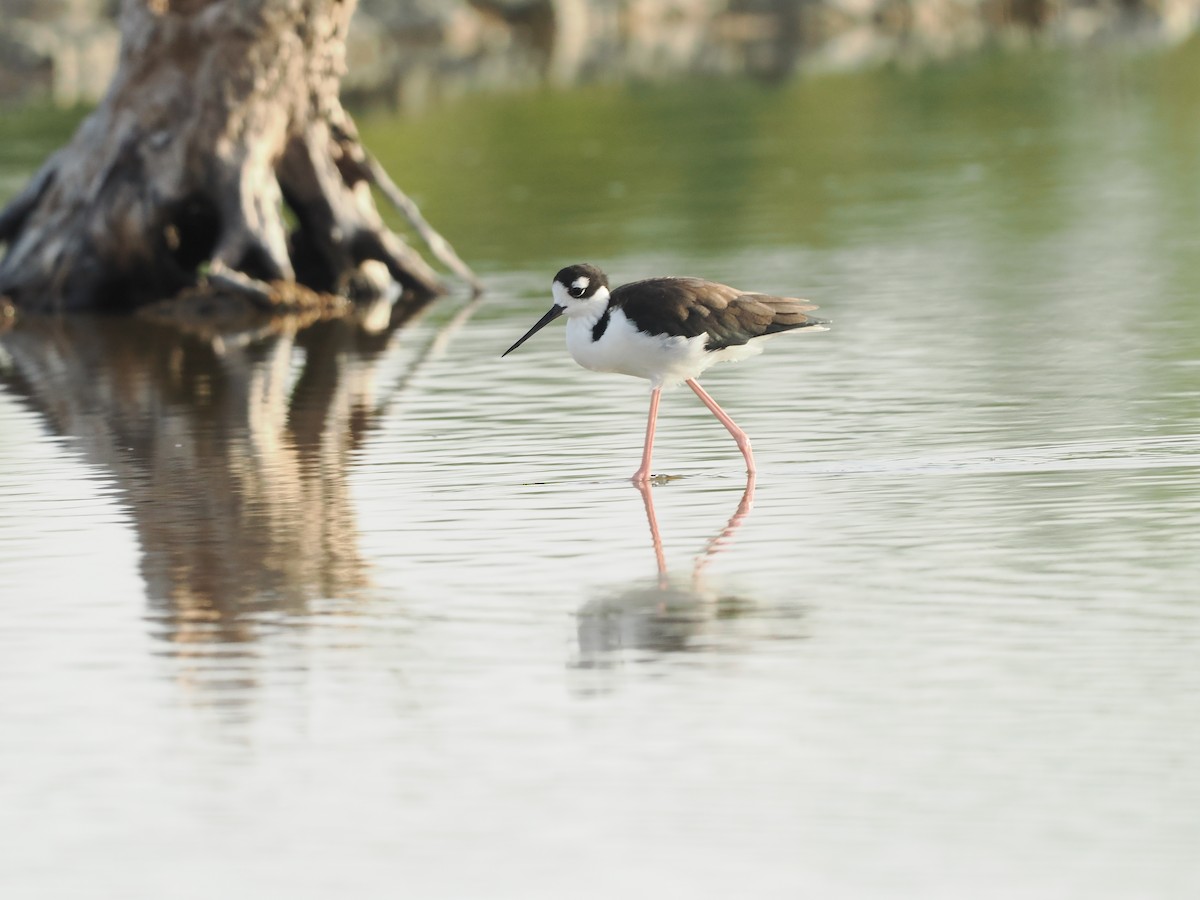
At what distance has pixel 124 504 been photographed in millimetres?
11234

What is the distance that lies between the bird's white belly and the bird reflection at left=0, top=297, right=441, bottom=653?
122cm

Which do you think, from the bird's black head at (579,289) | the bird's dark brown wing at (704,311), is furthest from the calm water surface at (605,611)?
the bird's black head at (579,289)

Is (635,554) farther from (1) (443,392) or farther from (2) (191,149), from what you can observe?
(2) (191,149)

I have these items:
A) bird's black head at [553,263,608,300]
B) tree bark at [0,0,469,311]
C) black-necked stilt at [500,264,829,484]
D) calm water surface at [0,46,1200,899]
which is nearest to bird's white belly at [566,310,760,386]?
black-necked stilt at [500,264,829,484]

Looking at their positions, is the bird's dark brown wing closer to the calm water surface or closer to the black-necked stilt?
the black-necked stilt

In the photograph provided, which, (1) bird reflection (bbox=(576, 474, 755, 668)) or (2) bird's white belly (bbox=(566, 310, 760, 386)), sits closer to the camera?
(1) bird reflection (bbox=(576, 474, 755, 668))

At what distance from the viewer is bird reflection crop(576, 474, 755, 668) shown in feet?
26.4

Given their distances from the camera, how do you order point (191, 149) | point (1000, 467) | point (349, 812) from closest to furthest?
point (349, 812), point (1000, 467), point (191, 149)

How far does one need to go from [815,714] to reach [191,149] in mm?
12826

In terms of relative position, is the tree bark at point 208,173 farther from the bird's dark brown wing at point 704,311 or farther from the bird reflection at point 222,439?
the bird's dark brown wing at point 704,311

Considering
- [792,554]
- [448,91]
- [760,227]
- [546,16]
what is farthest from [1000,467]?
[546,16]

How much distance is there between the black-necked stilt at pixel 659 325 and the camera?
11180 millimetres

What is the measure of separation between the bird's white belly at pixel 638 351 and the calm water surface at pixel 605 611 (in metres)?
0.47

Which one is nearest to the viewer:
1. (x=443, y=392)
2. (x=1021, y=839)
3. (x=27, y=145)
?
(x=1021, y=839)
